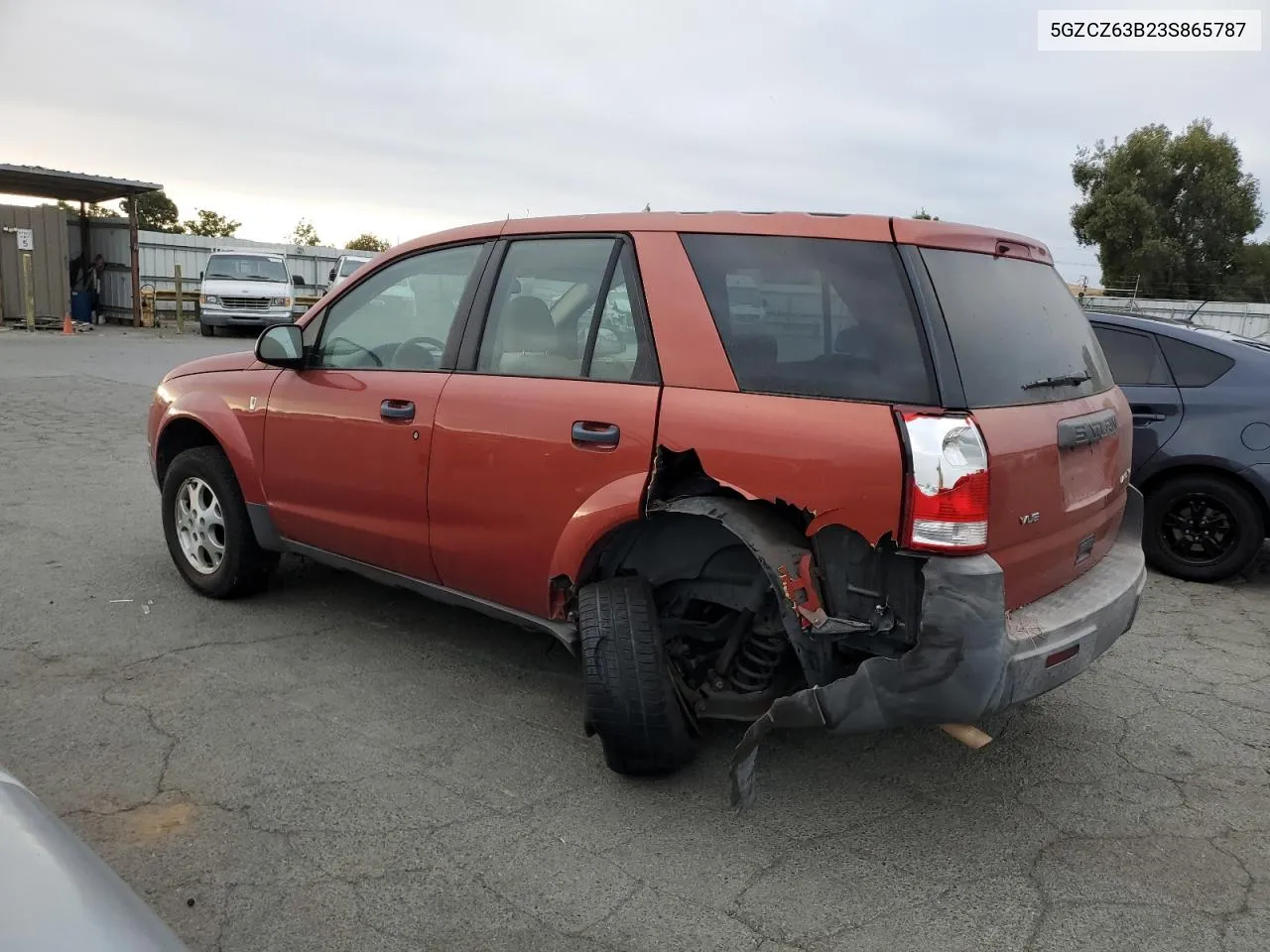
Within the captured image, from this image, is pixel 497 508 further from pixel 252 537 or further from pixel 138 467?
pixel 138 467

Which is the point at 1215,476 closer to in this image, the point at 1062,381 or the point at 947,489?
the point at 1062,381

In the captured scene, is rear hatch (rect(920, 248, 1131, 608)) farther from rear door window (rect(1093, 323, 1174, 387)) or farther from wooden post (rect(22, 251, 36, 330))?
wooden post (rect(22, 251, 36, 330))

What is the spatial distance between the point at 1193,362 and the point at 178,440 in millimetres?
5854

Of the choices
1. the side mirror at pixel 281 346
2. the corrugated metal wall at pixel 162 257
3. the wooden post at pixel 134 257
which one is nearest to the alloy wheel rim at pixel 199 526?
the side mirror at pixel 281 346

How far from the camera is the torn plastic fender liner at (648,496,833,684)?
2.79m

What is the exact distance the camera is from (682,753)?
10.3ft

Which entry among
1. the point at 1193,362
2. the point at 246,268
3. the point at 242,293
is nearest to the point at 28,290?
the point at 242,293

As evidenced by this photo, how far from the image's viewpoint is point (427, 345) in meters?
3.89

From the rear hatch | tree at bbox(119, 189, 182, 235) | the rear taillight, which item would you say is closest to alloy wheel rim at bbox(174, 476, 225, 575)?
the rear taillight

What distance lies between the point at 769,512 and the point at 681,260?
35.7 inches

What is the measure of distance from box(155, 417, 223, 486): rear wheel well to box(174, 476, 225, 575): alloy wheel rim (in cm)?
22

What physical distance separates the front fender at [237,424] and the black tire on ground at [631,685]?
208cm

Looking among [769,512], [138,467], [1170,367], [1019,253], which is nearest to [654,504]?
[769,512]

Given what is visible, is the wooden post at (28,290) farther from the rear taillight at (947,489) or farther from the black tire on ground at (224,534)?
the rear taillight at (947,489)
